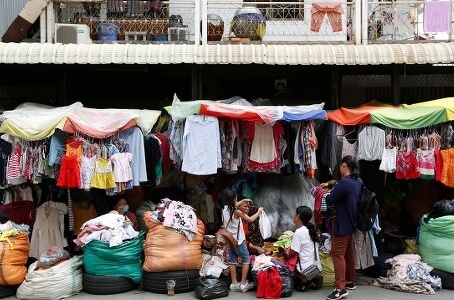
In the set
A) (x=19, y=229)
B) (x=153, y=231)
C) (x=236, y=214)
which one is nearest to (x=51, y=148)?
(x=19, y=229)

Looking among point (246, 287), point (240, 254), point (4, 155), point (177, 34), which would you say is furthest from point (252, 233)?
point (177, 34)

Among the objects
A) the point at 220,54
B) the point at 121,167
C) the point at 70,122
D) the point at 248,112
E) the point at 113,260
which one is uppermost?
the point at 220,54

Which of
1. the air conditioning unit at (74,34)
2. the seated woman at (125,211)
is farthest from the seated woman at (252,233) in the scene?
the air conditioning unit at (74,34)

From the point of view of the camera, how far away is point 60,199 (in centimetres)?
942

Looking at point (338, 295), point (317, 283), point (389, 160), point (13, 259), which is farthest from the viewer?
point (389, 160)

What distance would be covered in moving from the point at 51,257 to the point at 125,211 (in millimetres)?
1297

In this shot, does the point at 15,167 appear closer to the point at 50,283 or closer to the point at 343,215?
the point at 50,283

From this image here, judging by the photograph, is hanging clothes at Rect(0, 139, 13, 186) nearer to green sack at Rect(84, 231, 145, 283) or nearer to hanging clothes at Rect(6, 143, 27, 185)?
hanging clothes at Rect(6, 143, 27, 185)

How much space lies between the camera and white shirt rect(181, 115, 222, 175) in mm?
8672

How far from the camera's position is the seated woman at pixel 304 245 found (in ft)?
26.5

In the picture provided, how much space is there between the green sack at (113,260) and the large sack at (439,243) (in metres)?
4.24

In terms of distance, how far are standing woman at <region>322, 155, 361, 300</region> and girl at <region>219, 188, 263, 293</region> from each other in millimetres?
1201

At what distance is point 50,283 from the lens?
7824 millimetres

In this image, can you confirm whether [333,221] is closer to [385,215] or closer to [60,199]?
[385,215]
